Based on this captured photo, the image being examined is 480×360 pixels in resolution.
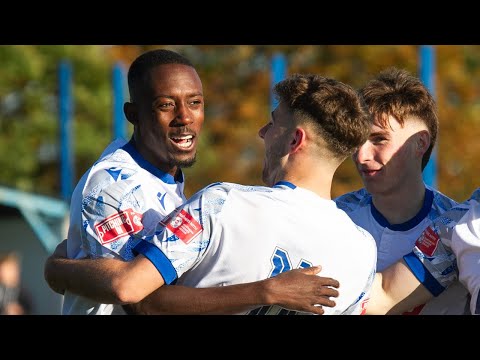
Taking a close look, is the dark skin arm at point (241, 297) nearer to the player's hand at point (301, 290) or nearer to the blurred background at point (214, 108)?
the player's hand at point (301, 290)

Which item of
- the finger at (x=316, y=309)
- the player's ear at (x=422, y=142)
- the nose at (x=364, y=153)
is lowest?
the finger at (x=316, y=309)

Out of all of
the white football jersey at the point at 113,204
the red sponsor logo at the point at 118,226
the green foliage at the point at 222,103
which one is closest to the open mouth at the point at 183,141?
the white football jersey at the point at 113,204

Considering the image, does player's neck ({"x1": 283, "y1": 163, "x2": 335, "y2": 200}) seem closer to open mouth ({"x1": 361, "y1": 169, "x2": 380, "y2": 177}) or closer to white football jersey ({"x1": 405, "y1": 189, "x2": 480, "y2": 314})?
white football jersey ({"x1": 405, "y1": 189, "x2": 480, "y2": 314})

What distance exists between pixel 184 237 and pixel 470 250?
44.9 inches

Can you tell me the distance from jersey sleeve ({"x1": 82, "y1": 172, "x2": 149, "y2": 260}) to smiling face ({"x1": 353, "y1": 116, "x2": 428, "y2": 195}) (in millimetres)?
1082

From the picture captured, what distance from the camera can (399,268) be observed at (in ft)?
12.4

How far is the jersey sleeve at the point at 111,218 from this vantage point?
3.37m

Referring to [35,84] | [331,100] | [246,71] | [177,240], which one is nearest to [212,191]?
[177,240]

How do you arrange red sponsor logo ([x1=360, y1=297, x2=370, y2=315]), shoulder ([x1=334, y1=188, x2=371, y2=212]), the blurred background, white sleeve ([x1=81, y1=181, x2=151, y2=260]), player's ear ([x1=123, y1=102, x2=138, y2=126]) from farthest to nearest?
the blurred background < shoulder ([x1=334, y1=188, x2=371, y2=212]) < player's ear ([x1=123, y1=102, x2=138, y2=126]) < red sponsor logo ([x1=360, y1=297, x2=370, y2=315]) < white sleeve ([x1=81, y1=181, x2=151, y2=260])

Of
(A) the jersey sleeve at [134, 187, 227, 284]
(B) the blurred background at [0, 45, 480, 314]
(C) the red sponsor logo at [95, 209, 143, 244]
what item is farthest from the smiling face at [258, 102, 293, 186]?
(B) the blurred background at [0, 45, 480, 314]

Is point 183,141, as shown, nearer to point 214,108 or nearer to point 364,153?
point 364,153

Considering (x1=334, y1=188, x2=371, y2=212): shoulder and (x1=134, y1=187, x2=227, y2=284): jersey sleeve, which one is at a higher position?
(x1=134, y1=187, x2=227, y2=284): jersey sleeve

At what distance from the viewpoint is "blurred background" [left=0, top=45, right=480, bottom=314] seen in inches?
738
